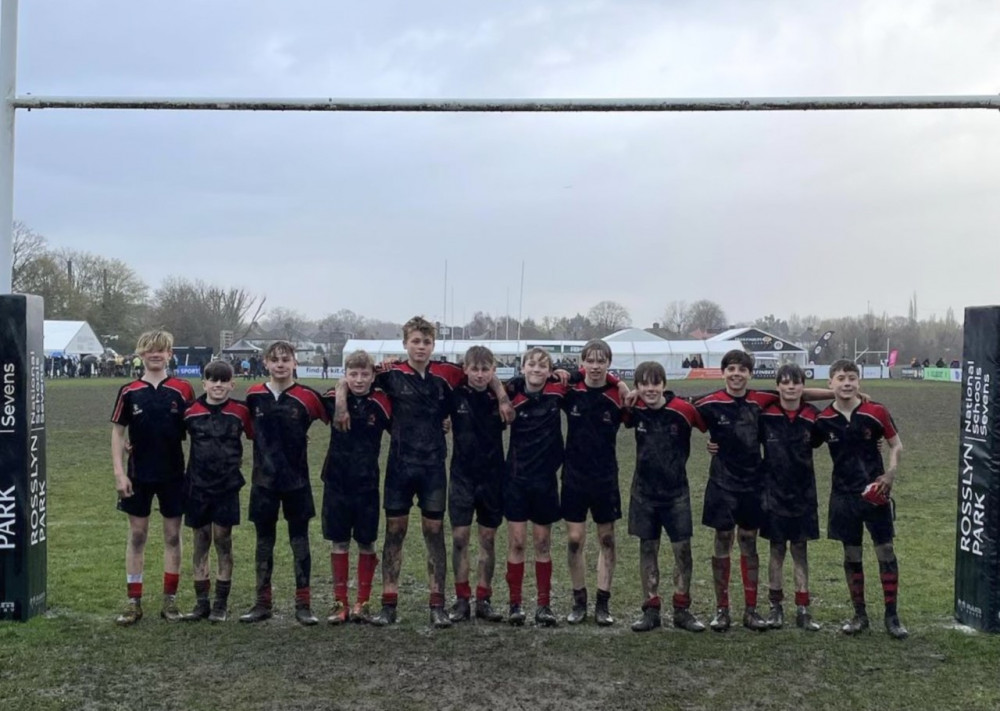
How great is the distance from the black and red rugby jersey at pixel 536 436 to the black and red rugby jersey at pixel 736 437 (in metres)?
1.08

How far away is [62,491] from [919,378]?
6059 cm

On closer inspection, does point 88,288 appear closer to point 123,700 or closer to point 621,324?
point 621,324

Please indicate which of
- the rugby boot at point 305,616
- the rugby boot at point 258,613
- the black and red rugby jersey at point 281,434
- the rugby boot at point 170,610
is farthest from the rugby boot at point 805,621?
the rugby boot at point 170,610

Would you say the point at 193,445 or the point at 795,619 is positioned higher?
the point at 193,445

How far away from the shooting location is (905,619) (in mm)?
6125

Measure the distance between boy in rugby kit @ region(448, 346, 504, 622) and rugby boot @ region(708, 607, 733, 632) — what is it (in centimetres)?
153

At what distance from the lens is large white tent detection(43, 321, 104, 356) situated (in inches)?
2339

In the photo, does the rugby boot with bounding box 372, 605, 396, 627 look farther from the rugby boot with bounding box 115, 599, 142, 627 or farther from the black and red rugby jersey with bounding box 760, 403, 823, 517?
the black and red rugby jersey with bounding box 760, 403, 823, 517

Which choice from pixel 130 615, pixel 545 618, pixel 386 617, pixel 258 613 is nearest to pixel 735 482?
pixel 545 618

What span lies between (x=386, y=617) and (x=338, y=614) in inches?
13.4

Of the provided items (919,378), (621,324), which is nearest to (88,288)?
(621,324)

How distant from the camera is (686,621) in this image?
232 inches

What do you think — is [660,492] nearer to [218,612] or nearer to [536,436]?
[536,436]

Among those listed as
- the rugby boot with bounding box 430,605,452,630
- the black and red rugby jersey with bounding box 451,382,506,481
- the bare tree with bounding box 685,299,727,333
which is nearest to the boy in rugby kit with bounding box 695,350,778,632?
the black and red rugby jersey with bounding box 451,382,506,481
